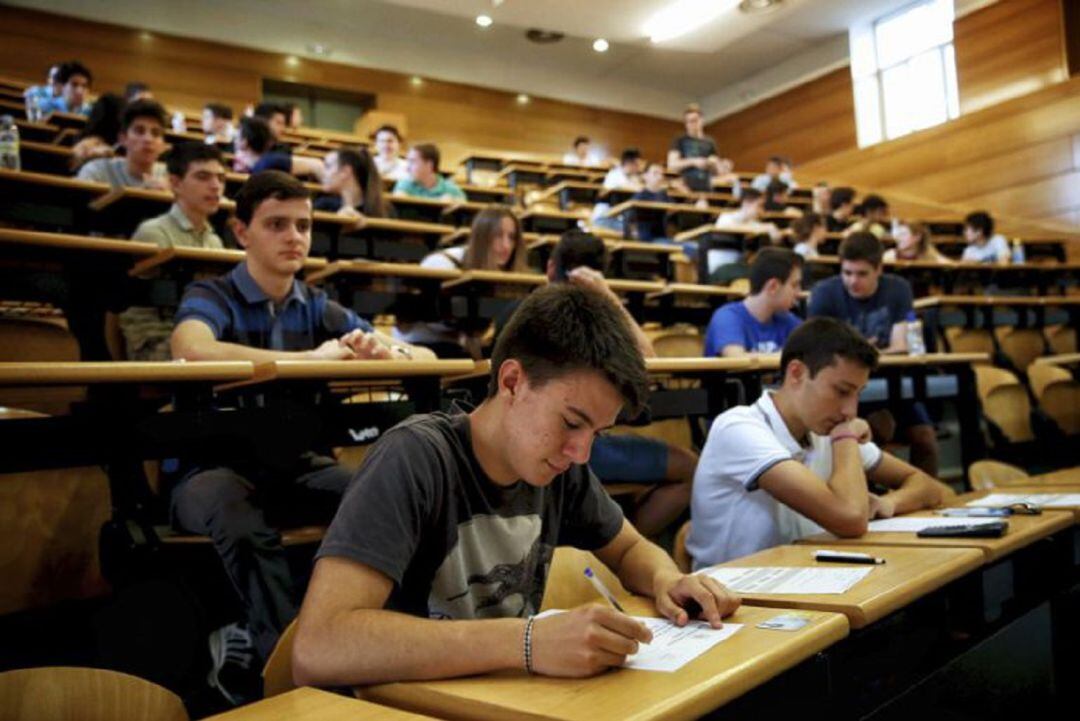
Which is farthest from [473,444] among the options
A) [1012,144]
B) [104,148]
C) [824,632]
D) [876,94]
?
[876,94]

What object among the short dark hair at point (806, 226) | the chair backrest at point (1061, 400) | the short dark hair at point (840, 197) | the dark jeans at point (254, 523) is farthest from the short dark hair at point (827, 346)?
the short dark hair at point (840, 197)

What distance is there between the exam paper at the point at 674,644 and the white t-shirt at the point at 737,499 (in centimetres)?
77

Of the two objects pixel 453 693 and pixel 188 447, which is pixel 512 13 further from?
pixel 453 693

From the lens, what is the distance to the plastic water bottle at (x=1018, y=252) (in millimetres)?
7071

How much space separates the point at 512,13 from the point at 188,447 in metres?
8.09

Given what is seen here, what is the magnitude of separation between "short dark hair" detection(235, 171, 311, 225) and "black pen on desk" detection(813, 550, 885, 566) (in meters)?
1.64

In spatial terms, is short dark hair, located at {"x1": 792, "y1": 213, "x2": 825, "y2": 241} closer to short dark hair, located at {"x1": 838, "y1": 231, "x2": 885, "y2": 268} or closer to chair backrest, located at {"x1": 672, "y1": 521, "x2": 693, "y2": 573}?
short dark hair, located at {"x1": 838, "y1": 231, "x2": 885, "y2": 268}

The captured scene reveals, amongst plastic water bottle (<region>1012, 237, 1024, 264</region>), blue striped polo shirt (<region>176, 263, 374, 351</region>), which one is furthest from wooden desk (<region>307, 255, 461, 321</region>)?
plastic water bottle (<region>1012, 237, 1024, 264</region>)

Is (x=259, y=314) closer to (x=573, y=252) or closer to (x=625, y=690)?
(x=573, y=252)

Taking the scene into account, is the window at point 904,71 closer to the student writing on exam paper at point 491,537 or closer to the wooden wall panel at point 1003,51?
the wooden wall panel at point 1003,51

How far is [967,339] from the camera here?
5.01 m

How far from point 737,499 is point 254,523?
1.02 m

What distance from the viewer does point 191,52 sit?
9.30m

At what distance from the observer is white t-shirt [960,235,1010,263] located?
6895mm
